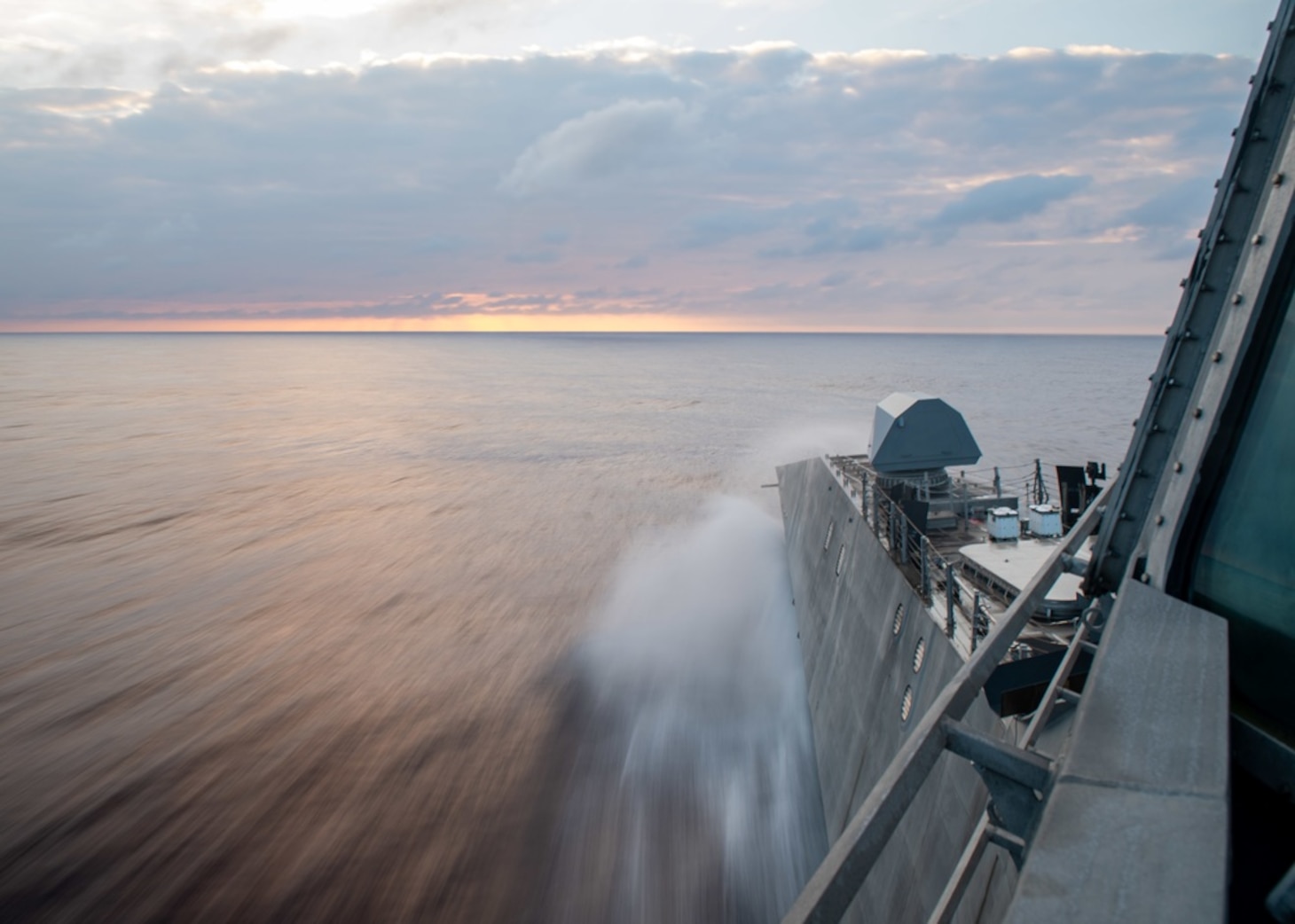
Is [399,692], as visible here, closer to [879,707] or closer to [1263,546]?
[879,707]

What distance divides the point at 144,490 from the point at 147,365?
173 m

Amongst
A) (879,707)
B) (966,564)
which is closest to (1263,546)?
(879,707)

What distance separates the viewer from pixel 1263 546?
430 centimetres

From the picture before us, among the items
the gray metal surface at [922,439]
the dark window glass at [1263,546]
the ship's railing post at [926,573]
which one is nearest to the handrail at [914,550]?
the ship's railing post at [926,573]

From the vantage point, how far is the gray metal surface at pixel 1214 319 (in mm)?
4504

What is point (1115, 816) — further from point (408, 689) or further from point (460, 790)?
point (408, 689)

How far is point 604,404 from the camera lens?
114 m

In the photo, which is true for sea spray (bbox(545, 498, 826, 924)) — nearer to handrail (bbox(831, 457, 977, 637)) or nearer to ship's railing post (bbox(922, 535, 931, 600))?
handrail (bbox(831, 457, 977, 637))

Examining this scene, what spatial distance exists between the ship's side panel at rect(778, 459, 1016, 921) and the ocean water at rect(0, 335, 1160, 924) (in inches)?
102

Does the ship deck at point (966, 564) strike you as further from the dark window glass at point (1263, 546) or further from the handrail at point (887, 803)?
the handrail at point (887, 803)

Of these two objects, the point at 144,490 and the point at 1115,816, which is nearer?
the point at 1115,816

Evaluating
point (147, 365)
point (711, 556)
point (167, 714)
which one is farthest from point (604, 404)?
point (147, 365)

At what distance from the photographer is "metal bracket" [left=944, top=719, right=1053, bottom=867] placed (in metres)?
3.38

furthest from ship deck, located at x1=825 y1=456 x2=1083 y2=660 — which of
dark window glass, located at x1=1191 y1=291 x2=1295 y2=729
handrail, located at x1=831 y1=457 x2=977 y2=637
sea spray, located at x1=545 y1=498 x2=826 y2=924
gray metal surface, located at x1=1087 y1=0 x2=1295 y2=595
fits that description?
sea spray, located at x1=545 y1=498 x2=826 y2=924
